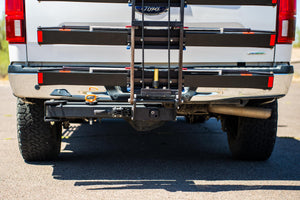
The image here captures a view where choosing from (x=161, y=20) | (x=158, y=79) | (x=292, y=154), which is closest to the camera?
(x=158, y=79)

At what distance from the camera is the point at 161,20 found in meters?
3.59

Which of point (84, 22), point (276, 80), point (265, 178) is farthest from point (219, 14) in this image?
point (265, 178)

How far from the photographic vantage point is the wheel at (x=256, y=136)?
14.4ft

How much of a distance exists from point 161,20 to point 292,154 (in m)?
2.63

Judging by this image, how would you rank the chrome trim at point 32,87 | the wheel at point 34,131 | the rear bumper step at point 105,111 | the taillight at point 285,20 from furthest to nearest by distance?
the wheel at point 34,131, the taillight at point 285,20, the chrome trim at point 32,87, the rear bumper step at point 105,111

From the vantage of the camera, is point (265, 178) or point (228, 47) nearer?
point (228, 47)

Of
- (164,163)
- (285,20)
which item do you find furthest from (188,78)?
(164,163)

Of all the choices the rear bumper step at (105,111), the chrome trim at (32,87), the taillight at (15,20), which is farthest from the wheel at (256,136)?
the taillight at (15,20)

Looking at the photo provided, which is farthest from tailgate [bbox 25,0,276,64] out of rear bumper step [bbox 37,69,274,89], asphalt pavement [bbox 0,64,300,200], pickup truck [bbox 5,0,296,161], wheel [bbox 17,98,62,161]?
asphalt pavement [bbox 0,64,300,200]

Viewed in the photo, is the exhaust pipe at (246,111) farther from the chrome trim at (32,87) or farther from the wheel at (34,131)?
the wheel at (34,131)

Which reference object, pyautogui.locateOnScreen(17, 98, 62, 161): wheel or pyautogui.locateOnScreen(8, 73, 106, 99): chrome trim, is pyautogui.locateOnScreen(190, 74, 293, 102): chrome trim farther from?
pyautogui.locateOnScreen(17, 98, 62, 161): wheel

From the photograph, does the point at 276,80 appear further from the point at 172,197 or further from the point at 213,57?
the point at 172,197

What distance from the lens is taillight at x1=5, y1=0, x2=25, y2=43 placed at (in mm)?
3582

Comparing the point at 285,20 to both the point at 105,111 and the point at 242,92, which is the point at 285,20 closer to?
the point at 242,92
